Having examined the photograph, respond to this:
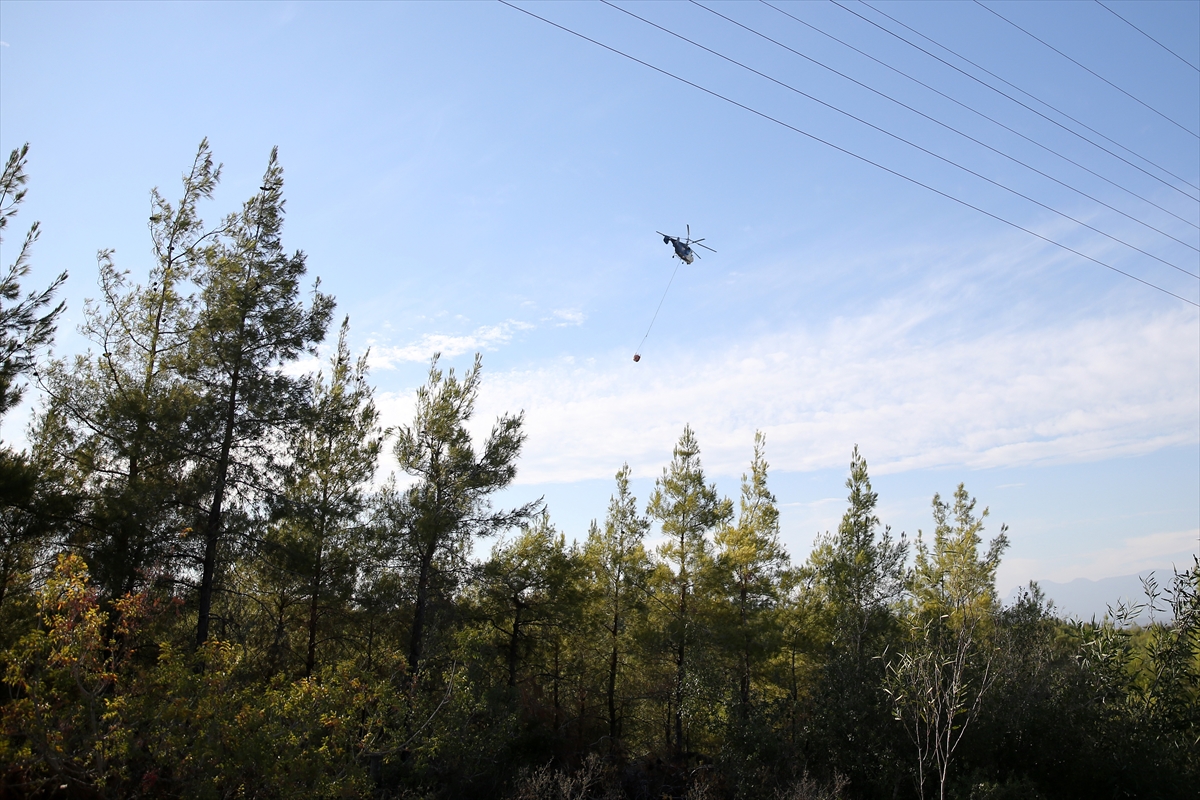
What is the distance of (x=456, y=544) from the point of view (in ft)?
66.1

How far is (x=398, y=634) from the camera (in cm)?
1997

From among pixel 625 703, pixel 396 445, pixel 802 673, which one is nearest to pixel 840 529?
pixel 802 673

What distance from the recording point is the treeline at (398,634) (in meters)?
9.21

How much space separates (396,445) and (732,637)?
11.7 meters

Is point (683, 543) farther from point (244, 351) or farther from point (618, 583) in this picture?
point (244, 351)

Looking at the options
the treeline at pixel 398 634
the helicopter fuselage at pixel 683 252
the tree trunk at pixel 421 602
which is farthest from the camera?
the tree trunk at pixel 421 602

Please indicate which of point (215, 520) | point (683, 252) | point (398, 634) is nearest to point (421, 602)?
point (398, 634)

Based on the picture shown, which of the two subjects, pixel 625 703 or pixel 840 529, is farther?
pixel 840 529

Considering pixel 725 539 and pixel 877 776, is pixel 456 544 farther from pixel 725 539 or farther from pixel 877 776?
pixel 877 776

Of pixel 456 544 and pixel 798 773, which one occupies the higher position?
pixel 456 544

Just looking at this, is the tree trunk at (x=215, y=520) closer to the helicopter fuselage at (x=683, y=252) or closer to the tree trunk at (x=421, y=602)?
the tree trunk at (x=421, y=602)

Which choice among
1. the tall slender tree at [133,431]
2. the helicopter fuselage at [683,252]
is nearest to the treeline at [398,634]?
the tall slender tree at [133,431]

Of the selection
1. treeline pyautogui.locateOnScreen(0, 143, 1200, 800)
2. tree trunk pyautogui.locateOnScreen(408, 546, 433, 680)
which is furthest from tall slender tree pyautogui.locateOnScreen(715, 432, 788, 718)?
tree trunk pyautogui.locateOnScreen(408, 546, 433, 680)

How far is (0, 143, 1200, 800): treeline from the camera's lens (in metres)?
9.21
